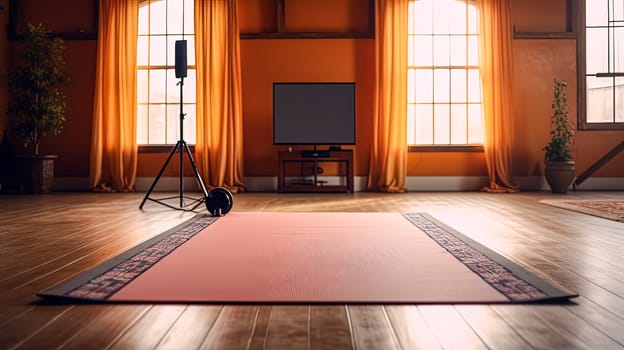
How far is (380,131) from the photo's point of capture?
7.12 meters

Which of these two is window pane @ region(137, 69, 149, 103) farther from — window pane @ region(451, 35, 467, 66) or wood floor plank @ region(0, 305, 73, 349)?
wood floor plank @ region(0, 305, 73, 349)

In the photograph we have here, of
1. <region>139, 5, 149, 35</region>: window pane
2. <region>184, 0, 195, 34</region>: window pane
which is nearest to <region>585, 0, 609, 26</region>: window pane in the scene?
<region>184, 0, 195, 34</region>: window pane

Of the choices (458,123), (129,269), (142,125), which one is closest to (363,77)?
(458,123)

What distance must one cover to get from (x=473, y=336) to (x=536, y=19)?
6.75 m

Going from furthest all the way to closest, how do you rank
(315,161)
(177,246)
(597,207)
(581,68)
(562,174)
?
(581,68), (315,161), (562,174), (597,207), (177,246)

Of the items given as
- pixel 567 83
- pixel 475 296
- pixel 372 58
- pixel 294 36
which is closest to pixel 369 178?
pixel 372 58

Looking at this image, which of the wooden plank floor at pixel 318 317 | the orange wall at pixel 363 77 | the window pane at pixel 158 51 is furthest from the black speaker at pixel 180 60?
the window pane at pixel 158 51

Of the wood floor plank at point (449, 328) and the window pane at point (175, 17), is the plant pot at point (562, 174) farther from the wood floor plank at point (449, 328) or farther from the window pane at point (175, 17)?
the wood floor plank at point (449, 328)

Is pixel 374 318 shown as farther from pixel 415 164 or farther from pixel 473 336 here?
pixel 415 164

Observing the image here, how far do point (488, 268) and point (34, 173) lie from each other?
5928 mm

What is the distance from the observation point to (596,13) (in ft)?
24.1

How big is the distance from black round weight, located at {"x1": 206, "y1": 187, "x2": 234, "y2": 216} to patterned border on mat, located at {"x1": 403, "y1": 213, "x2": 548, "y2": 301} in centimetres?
156

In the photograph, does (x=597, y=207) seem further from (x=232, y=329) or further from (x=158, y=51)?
(x=158, y=51)

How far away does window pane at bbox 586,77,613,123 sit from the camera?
729 centimetres
